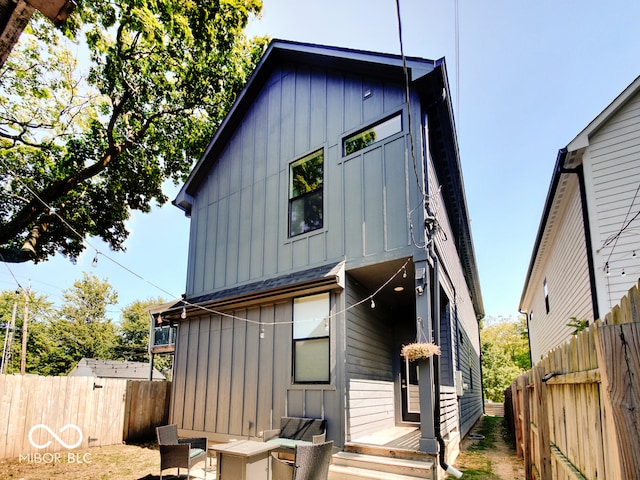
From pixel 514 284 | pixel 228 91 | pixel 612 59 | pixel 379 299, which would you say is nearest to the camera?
pixel 379 299

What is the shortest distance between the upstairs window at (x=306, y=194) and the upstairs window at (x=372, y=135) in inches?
28.2

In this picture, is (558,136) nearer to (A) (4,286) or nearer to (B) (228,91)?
(B) (228,91)

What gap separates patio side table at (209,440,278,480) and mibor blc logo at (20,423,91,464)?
474 cm

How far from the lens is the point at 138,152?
51.9ft

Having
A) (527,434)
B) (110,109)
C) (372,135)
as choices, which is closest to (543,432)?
(527,434)

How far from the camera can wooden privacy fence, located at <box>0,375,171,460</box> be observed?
8.34 meters

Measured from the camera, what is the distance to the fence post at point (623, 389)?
51.6 inches

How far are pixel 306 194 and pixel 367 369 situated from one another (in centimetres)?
375

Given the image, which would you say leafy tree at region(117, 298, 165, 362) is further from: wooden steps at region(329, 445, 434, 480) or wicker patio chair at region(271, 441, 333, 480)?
wicker patio chair at region(271, 441, 333, 480)

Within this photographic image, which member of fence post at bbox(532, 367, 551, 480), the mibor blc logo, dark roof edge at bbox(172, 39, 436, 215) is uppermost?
dark roof edge at bbox(172, 39, 436, 215)

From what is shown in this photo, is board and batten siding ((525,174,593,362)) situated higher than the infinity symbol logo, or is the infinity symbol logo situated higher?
board and batten siding ((525,174,593,362))

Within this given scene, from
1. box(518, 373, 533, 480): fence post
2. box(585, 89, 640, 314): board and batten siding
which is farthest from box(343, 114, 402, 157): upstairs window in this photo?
box(518, 373, 533, 480): fence post

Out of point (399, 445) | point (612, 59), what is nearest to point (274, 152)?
point (399, 445)

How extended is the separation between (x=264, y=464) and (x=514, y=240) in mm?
27284
